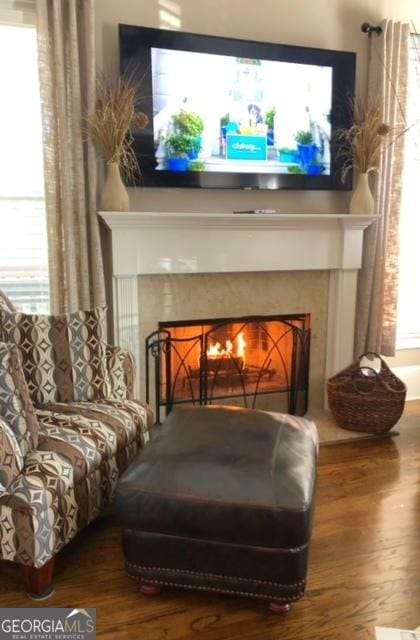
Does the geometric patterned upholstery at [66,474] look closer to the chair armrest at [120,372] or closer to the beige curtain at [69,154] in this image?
the chair armrest at [120,372]

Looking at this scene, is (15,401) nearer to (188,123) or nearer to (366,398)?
(188,123)

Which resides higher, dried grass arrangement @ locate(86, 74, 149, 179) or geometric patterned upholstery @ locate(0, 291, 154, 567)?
dried grass arrangement @ locate(86, 74, 149, 179)

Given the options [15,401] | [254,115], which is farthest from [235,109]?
[15,401]

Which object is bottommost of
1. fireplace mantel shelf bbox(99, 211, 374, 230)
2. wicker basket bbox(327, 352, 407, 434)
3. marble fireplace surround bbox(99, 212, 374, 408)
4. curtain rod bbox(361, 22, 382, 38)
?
wicker basket bbox(327, 352, 407, 434)

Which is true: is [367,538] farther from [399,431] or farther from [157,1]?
[157,1]

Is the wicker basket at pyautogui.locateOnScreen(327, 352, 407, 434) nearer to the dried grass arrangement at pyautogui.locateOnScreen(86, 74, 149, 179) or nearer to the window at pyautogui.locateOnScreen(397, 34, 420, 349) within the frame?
→ the window at pyautogui.locateOnScreen(397, 34, 420, 349)

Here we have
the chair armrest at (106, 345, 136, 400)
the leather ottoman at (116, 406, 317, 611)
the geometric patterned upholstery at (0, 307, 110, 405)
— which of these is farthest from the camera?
the chair armrest at (106, 345, 136, 400)

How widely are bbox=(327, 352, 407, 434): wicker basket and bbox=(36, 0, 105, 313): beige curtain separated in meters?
1.48

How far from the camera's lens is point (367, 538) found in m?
2.01

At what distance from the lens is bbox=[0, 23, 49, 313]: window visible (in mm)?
2598

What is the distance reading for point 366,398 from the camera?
117 inches

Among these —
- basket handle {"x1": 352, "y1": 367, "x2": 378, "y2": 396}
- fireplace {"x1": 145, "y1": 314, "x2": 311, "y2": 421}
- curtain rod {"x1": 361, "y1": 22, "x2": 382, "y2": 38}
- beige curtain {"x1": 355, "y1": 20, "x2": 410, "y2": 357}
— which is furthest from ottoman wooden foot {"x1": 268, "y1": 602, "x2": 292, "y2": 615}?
curtain rod {"x1": 361, "y1": 22, "x2": 382, "y2": 38}

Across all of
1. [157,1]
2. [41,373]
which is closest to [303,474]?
[41,373]

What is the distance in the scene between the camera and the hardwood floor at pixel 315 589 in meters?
1.55
